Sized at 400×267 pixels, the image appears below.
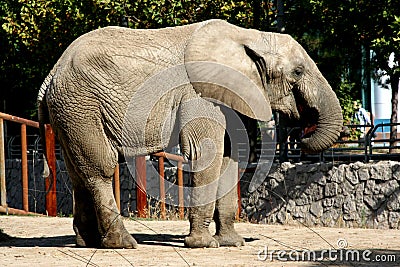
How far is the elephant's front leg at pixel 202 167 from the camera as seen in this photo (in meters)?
A: 8.91

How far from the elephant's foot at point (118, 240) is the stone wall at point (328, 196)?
5692mm

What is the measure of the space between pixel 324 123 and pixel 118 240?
94.4 inches

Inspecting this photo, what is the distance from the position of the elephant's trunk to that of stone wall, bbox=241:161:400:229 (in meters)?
4.74

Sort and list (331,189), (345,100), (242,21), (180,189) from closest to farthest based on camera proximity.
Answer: (331,189) → (180,189) → (242,21) → (345,100)

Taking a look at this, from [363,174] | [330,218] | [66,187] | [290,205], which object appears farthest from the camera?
[66,187]

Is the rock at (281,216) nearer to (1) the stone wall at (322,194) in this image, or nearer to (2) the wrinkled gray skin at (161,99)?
(1) the stone wall at (322,194)

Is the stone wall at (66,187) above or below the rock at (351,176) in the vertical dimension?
below

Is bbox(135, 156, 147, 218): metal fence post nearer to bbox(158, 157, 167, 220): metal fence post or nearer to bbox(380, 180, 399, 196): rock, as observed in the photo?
bbox(158, 157, 167, 220): metal fence post

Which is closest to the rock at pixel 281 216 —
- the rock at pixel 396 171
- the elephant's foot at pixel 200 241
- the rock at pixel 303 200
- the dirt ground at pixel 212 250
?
the rock at pixel 303 200

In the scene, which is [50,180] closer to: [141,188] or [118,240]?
[141,188]

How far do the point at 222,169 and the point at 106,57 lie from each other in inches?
70.0

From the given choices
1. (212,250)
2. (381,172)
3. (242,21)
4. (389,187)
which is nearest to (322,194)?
(381,172)

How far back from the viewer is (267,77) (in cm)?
930

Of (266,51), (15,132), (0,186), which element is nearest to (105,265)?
(266,51)
